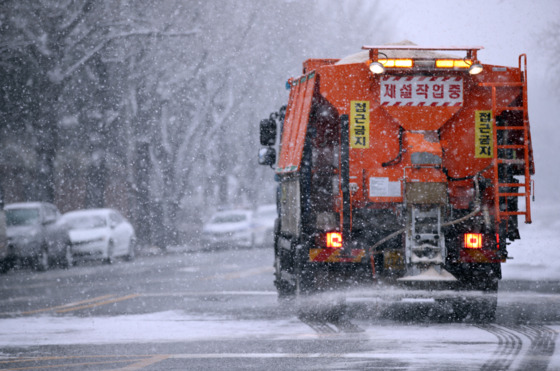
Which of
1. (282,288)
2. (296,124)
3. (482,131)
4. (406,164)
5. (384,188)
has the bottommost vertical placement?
(282,288)

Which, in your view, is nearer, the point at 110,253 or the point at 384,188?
the point at 384,188

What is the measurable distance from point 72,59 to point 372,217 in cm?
1939

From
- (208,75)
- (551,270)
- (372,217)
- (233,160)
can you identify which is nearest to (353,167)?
(372,217)

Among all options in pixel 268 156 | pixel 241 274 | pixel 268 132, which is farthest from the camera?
pixel 241 274

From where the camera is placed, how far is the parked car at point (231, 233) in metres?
36.1

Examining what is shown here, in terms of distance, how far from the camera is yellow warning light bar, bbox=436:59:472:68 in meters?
12.0

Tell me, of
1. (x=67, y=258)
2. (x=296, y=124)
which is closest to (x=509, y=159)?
(x=296, y=124)

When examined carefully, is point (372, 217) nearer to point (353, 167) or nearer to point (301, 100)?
point (353, 167)

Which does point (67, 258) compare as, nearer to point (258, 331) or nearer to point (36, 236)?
point (36, 236)

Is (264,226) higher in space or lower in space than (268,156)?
lower

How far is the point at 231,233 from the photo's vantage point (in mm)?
36125

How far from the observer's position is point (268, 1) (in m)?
40.1

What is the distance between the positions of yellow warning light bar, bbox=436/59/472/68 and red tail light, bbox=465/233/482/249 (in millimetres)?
1936

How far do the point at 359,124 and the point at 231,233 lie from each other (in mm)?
24141
